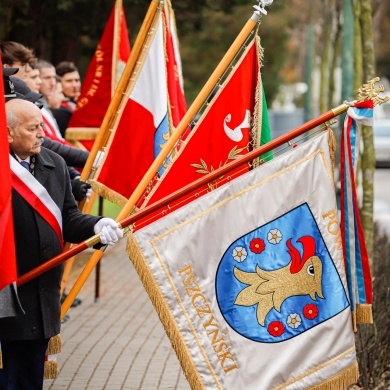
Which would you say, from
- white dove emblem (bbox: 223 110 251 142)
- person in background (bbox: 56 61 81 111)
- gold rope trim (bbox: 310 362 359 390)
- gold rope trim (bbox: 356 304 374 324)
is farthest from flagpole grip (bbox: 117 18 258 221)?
person in background (bbox: 56 61 81 111)

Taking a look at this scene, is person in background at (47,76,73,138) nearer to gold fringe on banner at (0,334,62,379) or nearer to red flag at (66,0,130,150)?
red flag at (66,0,130,150)

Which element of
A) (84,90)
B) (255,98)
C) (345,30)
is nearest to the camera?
(255,98)

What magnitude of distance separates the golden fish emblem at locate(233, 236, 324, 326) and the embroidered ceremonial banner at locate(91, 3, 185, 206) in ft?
7.35

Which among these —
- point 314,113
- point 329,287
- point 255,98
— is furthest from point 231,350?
point 314,113

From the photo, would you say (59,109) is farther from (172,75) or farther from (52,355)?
(52,355)

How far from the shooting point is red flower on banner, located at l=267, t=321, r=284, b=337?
502 cm

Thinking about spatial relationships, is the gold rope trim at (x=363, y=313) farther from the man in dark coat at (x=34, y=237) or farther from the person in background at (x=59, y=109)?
the person in background at (x=59, y=109)

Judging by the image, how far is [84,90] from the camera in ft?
32.2

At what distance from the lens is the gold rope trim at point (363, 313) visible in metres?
5.30

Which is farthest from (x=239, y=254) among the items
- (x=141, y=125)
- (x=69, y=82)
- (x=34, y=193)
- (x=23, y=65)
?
(x=69, y=82)

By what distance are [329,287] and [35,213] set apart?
4.73ft

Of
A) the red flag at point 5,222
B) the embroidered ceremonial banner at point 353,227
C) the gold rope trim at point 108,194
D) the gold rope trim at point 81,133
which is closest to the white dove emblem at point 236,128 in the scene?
the embroidered ceremonial banner at point 353,227

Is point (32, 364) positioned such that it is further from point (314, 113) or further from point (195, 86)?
point (314, 113)

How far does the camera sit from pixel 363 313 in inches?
210
